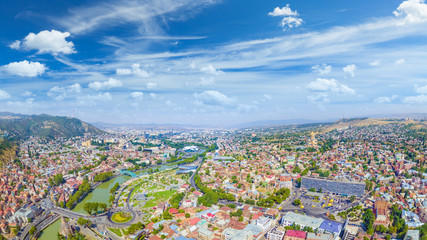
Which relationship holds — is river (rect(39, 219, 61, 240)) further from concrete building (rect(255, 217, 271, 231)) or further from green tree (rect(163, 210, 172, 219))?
concrete building (rect(255, 217, 271, 231))

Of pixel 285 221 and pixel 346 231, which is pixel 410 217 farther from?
pixel 285 221

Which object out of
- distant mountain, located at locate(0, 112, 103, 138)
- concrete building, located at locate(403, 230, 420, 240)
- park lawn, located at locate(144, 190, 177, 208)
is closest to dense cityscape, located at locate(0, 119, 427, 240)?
concrete building, located at locate(403, 230, 420, 240)

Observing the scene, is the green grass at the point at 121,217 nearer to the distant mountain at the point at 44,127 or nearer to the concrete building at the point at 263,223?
the concrete building at the point at 263,223

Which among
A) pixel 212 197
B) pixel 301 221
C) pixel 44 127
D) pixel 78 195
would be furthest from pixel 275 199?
pixel 44 127

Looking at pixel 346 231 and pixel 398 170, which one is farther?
pixel 398 170

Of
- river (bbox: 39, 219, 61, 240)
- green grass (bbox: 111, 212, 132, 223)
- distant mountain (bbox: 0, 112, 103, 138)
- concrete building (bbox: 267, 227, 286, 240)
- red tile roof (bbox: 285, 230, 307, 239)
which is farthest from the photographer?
distant mountain (bbox: 0, 112, 103, 138)

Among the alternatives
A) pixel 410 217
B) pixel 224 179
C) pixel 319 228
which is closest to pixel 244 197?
pixel 224 179
